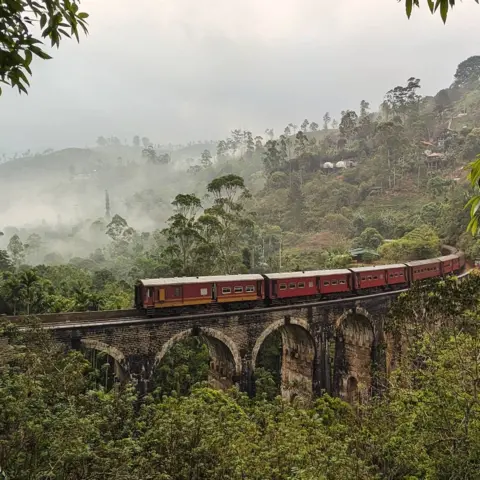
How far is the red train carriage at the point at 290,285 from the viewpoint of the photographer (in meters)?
18.3

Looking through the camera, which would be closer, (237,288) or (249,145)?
(237,288)

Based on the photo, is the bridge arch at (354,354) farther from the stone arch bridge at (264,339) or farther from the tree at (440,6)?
the tree at (440,6)

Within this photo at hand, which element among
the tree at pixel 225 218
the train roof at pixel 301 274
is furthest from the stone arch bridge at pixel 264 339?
the tree at pixel 225 218

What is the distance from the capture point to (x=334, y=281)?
66.8 ft

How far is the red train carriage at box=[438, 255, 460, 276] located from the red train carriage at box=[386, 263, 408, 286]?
165 inches

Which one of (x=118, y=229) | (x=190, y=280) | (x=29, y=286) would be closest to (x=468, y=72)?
(x=118, y=229)

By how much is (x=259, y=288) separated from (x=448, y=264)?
15802 mm

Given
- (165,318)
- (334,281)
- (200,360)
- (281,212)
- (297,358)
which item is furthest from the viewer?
(281,212)

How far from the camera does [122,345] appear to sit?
13.9 meters

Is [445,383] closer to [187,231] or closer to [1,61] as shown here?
[1,61]

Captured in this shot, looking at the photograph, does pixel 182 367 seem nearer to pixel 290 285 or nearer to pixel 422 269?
pixel 290 285

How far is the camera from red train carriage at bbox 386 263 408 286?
22.8 metres

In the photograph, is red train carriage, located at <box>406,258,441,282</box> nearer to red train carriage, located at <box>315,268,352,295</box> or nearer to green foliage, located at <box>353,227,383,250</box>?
red train carriage, located at <box>315,268,352,295</box>

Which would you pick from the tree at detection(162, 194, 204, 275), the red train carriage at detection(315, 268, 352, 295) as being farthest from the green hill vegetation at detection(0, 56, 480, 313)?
the red train carriage at detection(315, 268, 352, 295)
